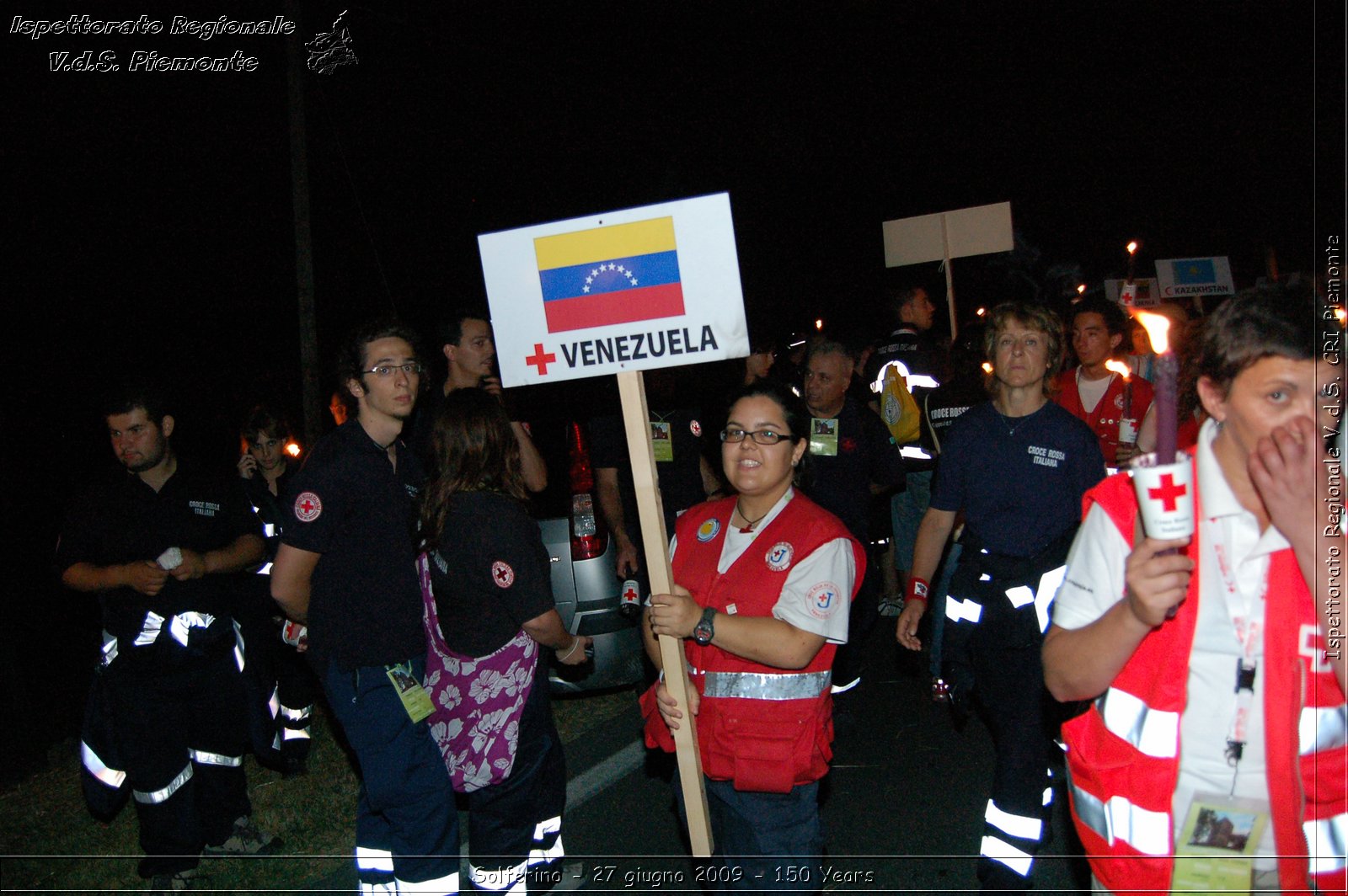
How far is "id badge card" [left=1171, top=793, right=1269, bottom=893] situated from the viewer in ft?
6.45

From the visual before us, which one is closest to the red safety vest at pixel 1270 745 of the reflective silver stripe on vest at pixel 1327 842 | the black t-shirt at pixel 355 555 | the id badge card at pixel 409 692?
the reflective silver stripe on vest at pixel 1327 842

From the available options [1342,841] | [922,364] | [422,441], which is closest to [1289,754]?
[1342,841]

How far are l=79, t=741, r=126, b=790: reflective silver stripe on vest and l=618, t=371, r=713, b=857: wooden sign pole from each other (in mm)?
3144

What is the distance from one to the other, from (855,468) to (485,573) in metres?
3.00

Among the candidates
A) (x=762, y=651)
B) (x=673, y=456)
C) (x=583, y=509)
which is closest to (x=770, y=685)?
(x=762, y=651)

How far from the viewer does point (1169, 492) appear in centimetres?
174

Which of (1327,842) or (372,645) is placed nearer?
(1327,842)

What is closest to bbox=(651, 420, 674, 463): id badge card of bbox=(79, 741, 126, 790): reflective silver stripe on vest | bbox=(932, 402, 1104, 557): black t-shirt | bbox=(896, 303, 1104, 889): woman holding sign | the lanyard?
bbox=(896, 303, 1104, 889): woman holding sign

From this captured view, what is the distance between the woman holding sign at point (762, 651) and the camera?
2.88 meters

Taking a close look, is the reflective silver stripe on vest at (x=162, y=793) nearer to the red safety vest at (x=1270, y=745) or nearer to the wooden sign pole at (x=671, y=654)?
the wooden sign pole at (x=671, y=654)

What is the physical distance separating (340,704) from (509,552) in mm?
823

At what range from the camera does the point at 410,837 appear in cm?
351

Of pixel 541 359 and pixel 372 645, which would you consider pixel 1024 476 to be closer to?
pixel 541 359

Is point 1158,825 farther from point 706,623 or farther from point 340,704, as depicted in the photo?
point 340,704
